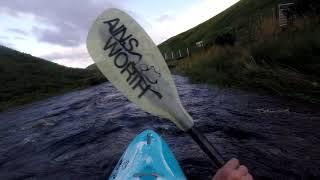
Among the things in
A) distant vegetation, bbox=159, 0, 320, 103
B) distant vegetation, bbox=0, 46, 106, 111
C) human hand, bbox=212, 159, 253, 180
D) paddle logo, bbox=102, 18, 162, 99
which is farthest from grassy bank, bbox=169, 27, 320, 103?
distant vegetation, bbox=0, 46, 106, 111

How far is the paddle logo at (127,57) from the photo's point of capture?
121 inches

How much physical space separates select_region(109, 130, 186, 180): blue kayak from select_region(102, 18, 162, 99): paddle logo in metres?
0.71

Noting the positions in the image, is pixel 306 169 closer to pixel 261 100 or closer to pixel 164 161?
pixel 164 161

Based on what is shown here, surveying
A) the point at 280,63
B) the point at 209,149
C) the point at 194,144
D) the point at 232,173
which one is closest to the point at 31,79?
the point at 280,63

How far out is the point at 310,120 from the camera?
6562 millimetres

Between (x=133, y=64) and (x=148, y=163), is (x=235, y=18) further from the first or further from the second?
(x=133, y=64)

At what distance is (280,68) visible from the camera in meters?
9.00

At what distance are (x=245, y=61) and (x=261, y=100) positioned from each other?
2443 millimetres

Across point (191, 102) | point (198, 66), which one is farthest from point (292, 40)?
point (198, 66)

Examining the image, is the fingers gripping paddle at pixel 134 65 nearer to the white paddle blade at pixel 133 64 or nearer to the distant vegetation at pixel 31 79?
the white paddle blade at pixel 133 64

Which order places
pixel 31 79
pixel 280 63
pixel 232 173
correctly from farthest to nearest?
pixel 31 79
pixel 280 63
pixel 232 173

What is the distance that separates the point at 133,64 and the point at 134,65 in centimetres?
1

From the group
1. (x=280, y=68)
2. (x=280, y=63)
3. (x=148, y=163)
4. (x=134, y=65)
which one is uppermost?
(x=134, y=65)

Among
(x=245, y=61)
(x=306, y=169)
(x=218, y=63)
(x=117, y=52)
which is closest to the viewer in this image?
(x=117, y=52)
